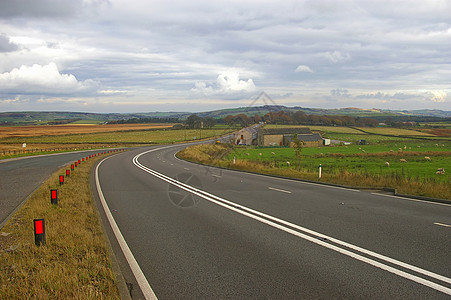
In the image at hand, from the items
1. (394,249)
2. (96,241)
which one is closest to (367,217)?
(394,249)

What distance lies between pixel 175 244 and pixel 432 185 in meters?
11.9

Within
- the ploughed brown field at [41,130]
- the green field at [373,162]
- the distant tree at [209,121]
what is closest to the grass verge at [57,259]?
the green field at [373,162]

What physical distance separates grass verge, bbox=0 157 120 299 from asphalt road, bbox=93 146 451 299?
51 cm

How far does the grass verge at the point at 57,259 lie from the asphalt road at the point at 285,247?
511 millimetres

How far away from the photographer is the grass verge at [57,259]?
508cm

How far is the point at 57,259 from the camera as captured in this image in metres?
6.54

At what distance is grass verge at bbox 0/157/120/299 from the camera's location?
5.08 meters

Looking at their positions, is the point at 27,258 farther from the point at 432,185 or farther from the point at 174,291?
the point at 432,185

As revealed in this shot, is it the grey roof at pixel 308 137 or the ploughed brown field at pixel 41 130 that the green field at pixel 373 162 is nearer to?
the grey roof at pixel 308 137

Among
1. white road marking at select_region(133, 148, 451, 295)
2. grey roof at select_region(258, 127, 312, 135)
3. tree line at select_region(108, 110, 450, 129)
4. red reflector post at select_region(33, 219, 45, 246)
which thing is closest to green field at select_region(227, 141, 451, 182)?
tree line at select_region(108, 110, 450, 129)

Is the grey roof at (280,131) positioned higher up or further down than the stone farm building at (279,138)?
higher up

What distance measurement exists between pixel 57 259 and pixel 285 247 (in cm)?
465

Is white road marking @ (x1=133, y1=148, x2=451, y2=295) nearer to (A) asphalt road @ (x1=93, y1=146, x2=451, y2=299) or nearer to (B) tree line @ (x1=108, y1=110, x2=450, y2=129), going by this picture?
(A) asphalt road @ (x1=93, y1=146, x2=451, y2=299)

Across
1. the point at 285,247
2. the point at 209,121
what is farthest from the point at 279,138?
the point at 285,247
